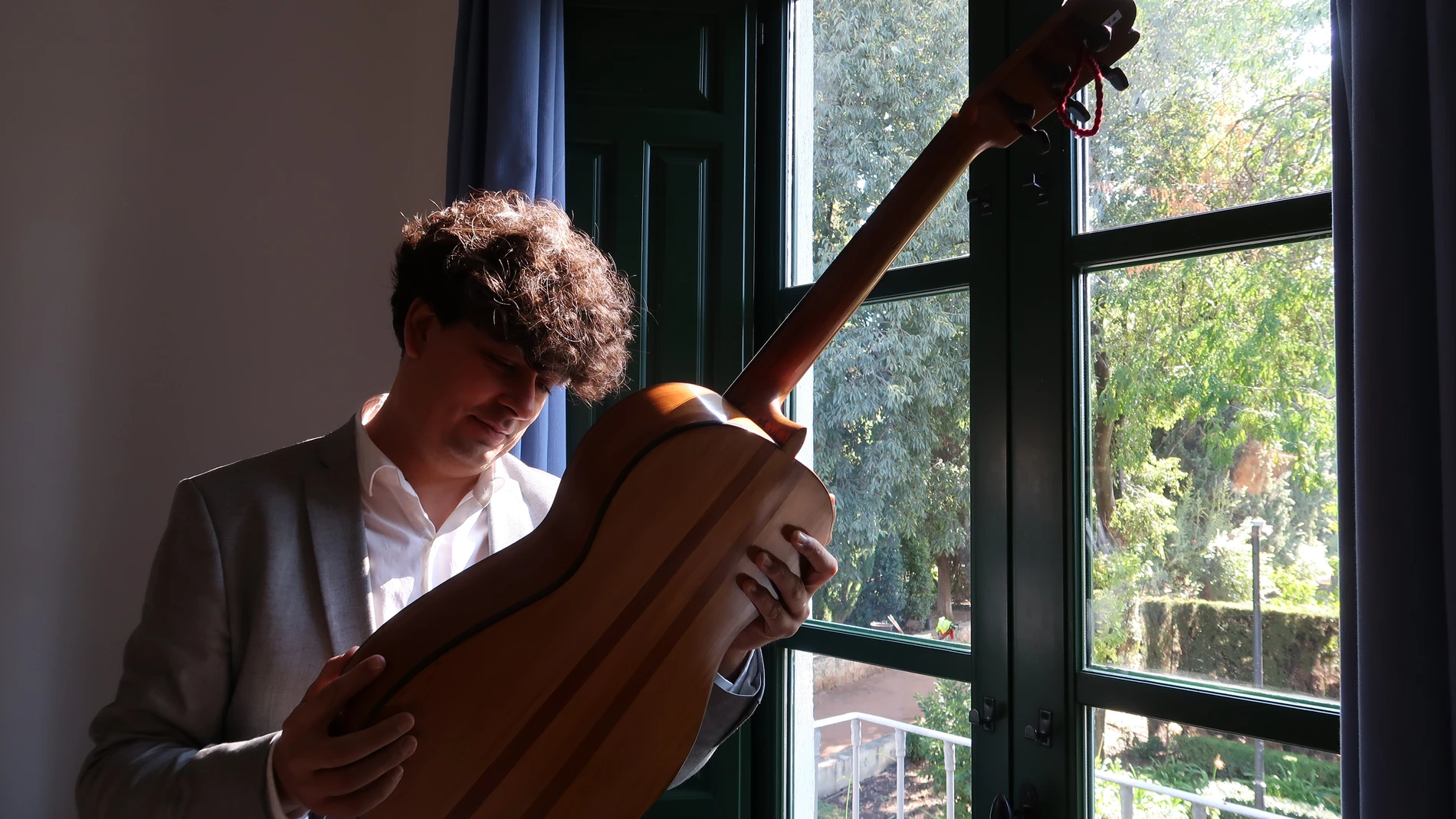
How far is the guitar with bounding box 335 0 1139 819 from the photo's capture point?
2.32ft

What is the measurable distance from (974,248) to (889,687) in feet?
2.79

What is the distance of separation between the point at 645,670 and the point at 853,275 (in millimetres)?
391

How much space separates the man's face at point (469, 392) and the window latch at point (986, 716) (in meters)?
0.95

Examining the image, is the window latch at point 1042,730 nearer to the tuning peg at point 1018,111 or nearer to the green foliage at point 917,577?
the green foliage at point 917,577

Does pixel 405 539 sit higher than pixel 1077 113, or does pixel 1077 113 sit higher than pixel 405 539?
pixel 1077 113

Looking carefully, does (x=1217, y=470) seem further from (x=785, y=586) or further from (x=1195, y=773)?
(x=785, y=586)

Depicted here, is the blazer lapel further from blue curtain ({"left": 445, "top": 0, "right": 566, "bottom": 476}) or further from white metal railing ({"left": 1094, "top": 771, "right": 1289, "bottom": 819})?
white metal railing ({"left": 1094, "top": 771, "right": 1289, "bottom": 819})

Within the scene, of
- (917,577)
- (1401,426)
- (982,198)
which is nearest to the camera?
(1401,426)

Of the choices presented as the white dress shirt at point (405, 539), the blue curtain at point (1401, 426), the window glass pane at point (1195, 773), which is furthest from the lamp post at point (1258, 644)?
the white dress shirt at point (405, 539)

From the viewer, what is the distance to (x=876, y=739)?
6.05 ft

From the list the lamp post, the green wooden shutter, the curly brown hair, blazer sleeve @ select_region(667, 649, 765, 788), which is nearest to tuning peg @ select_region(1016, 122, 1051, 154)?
the curly brown hair

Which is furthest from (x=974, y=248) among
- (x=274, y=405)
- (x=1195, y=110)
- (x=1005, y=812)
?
(x=274, y=405)

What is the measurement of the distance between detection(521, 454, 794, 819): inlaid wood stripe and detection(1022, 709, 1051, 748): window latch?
3.10 feet

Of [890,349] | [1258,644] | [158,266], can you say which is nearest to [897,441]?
[890,349]
